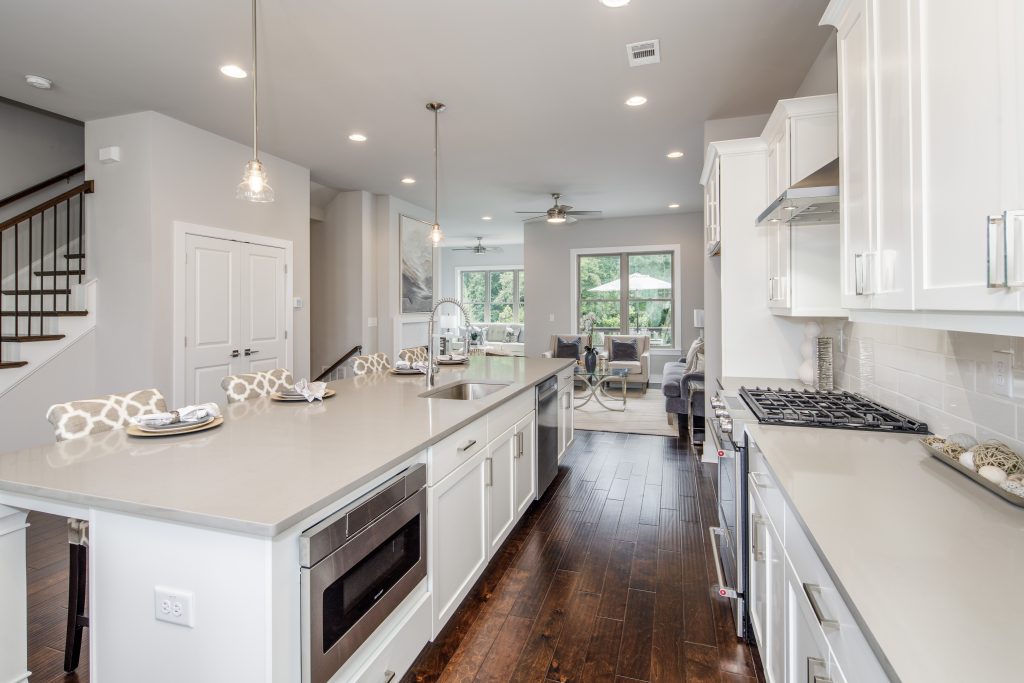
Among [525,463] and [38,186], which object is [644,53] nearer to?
A: [525,463]

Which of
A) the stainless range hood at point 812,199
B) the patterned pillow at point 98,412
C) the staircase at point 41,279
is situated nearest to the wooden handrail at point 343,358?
the staircase at point 41,279

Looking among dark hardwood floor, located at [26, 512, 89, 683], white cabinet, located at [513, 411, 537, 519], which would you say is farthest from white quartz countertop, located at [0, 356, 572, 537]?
dark hardwood floor, located at [26, 512, 89, 683]

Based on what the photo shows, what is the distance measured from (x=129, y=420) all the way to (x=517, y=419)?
175 cm

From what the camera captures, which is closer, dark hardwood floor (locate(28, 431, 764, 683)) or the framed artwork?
dark hardwood floor (locate(28, 431, 764, 683))

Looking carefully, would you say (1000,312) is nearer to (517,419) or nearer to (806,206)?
(806,206)

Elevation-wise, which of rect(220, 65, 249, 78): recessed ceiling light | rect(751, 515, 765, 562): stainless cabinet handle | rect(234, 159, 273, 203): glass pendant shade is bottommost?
rect(751, 515, 765, 562): stainless cabinet handle

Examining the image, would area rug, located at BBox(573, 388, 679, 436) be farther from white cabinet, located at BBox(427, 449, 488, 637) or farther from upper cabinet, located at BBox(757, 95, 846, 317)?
white cabinet, located at BBox(427, 449, 488, 637)

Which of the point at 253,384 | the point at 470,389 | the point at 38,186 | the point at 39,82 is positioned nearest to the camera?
the point at 253,384

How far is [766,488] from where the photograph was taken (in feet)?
5.20

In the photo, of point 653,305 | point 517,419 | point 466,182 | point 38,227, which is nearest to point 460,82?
point 517,419

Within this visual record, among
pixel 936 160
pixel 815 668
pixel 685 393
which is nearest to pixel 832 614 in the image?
pixel 815 668

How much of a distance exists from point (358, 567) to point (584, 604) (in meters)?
1.29

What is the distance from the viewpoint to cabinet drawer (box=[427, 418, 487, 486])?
1836 mm

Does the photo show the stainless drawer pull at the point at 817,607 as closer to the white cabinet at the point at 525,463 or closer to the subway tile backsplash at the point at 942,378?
the subway tile backsplash at the point at 942,378
